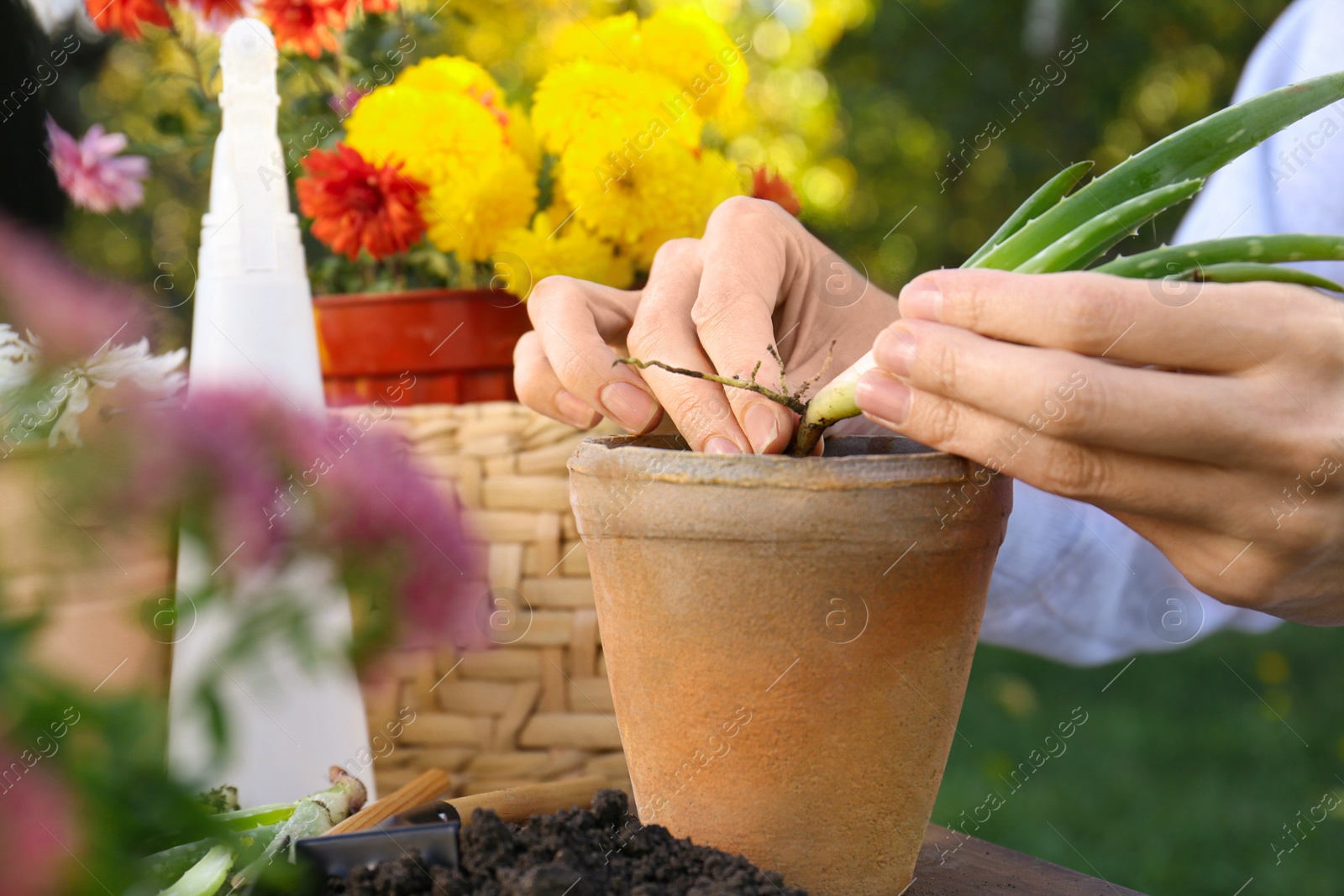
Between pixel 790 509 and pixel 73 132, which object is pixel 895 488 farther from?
pixel 73 132

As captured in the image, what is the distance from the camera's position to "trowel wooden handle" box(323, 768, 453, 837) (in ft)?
1.80

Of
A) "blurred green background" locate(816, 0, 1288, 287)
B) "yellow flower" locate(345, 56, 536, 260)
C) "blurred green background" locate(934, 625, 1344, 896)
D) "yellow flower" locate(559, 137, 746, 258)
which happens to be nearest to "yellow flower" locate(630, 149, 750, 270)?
"yellow flower" locate(559, 137, 746, 258)

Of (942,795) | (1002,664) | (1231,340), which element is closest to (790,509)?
(1231,340)

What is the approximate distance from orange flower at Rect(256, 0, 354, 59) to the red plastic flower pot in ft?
0.77

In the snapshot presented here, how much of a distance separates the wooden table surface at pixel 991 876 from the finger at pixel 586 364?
327 mm

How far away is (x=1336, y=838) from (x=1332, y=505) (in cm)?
194

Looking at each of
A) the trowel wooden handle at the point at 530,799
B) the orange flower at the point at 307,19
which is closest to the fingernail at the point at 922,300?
the trowel wooden handle at the point at 530,799

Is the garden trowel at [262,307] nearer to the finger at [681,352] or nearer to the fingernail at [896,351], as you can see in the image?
the finger at [681,352]

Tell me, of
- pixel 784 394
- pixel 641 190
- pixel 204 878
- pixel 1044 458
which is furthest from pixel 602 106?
pixel 204 878

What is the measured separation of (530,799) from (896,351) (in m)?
0.35

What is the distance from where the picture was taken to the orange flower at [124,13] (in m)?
0.81

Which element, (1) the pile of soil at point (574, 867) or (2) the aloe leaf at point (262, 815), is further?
(2) the aloe leaf at point (262, 815)

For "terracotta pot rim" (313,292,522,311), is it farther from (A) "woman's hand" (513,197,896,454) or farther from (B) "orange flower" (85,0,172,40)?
(B) "orange flower" (85,0,172,40)

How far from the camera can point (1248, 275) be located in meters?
0.49
